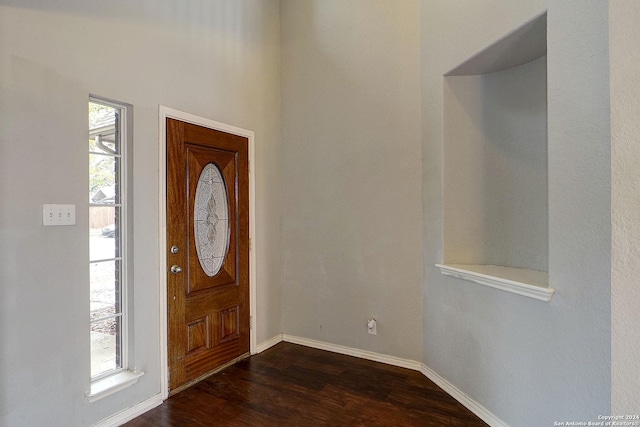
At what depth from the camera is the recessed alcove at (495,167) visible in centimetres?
229

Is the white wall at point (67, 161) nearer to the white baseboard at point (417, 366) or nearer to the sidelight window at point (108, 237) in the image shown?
the sidelight window at point (108, 237)

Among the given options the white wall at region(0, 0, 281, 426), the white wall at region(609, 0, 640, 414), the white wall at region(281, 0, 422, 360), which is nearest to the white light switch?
the white wall at region(0, 0, 281, 426)

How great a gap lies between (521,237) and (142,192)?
8.72 ft

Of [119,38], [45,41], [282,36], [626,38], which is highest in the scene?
[282,36]

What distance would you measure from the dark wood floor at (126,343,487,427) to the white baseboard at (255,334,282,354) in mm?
209

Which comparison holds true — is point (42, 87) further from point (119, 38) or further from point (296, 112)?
point (296, 112)

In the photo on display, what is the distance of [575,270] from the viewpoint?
1.53 metres

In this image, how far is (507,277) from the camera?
1.99 metres

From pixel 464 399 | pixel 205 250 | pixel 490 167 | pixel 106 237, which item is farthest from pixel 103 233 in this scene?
pixel 490 167

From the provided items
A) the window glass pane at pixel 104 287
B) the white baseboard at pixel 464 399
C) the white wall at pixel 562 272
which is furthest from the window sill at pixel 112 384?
the white wall at pixel 562 272

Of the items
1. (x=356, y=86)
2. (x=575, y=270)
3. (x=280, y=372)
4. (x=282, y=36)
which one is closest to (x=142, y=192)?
(x=280, y=372)

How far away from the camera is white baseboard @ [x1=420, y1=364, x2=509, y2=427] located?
2.02 m

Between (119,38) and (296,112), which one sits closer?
(119,38)

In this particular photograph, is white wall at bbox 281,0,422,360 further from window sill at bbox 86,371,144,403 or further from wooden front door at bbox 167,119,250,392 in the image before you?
window sill at bbox 86,371,144,403
